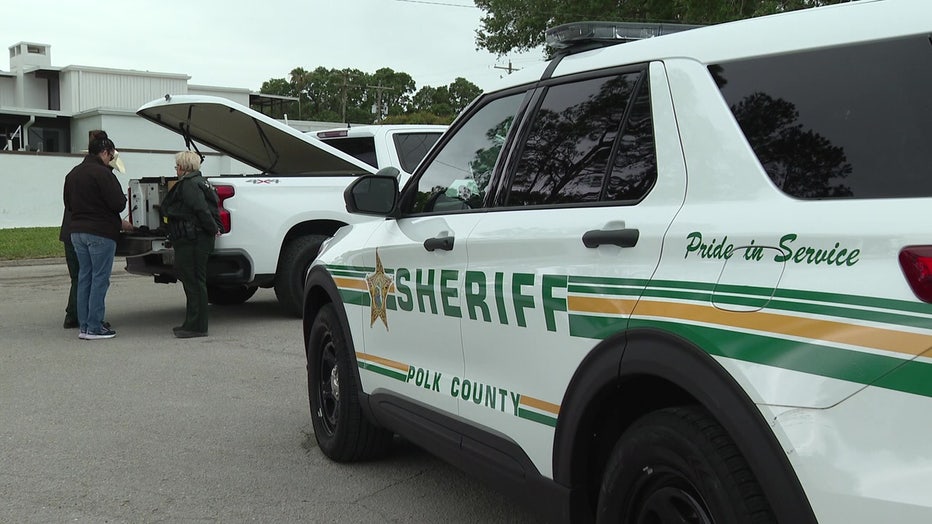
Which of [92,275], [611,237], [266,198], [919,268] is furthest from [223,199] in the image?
[919,268]

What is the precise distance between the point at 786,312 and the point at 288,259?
7504 millimetres

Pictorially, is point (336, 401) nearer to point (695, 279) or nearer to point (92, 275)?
point (695, 279)

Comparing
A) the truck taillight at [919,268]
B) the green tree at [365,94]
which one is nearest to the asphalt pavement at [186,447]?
the truck taillight at [919,268]

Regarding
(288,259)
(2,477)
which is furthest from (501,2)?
(2,477)

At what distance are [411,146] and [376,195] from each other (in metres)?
5.75

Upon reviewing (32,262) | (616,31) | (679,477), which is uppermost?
(616,31)

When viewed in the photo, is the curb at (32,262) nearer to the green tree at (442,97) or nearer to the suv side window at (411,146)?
the suv side window at (411,146)

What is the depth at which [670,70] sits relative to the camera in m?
2.68

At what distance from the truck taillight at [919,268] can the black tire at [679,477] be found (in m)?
0.60

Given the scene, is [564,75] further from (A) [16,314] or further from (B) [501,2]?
(B) [501,2]

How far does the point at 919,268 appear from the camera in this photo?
1.83 metres

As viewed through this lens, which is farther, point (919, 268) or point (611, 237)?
point (611, 237)

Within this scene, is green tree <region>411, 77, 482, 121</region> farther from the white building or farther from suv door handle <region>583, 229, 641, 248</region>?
suv door handle <region>583, 229, 641, 248</region>

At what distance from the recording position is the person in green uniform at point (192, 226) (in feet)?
26.9
